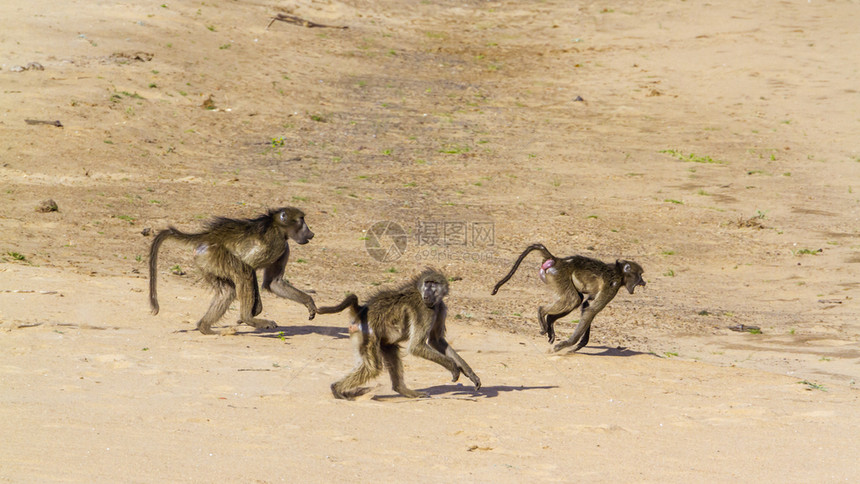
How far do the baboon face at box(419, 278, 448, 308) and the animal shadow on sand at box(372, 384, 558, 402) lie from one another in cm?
86

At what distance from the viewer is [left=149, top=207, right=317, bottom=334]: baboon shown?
960 cm

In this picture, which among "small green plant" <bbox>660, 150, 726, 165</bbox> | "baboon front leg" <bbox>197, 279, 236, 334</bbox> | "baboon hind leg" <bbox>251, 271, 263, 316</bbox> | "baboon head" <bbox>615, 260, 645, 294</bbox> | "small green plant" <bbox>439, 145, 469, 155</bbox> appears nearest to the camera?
"baboon front leg" <bbox>197, 279, 236, 334</bbox>

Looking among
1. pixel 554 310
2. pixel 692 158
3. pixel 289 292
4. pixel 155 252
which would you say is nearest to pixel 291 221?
pixel 289 292

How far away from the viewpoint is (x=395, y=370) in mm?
8055

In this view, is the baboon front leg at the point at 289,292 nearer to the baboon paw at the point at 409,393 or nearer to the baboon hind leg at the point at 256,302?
the baboon hind leg at the point at 256,302

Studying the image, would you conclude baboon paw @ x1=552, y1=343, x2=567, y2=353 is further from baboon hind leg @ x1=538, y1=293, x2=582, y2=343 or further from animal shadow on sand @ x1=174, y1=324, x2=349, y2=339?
animal shadow on sand @ x1=174, y1=324, x2=349, y2=339

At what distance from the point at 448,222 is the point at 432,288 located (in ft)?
25.4

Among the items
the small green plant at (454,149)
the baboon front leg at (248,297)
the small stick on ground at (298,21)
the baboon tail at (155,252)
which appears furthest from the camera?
the small stick on ground at (298,21)

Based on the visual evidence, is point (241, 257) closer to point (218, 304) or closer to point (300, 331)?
point (218, 304)

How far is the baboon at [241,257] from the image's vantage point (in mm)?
9602

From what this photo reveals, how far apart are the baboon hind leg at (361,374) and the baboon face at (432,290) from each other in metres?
0.58

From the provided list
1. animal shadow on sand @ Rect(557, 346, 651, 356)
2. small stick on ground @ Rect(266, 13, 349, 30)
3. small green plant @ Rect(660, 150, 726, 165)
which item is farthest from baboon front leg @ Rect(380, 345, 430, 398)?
small stick on ground @ Rect(266, 13, 349, 30)

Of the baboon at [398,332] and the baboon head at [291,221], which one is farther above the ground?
the baboon head at [291,221]

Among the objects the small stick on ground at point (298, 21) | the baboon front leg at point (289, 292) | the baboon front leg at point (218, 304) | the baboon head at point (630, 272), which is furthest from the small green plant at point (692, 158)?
the baboon front leg at point (218, 304)
